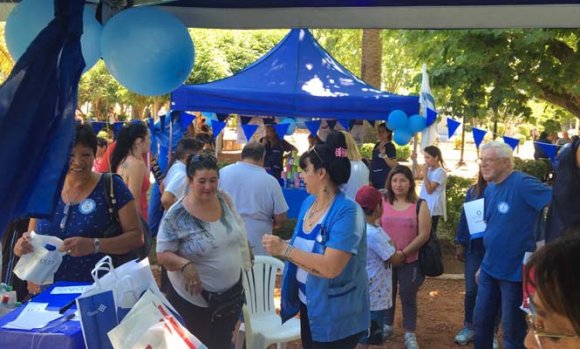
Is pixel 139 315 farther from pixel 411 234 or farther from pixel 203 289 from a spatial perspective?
pixel 411 234

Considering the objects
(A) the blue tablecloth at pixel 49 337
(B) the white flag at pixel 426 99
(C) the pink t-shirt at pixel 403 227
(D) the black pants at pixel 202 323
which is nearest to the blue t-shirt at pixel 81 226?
(D) the black pants at pixel 202 323

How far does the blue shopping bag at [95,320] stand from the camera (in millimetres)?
1831

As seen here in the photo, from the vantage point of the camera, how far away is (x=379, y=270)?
14.3ft

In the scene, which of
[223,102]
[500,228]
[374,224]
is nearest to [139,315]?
[374,224]

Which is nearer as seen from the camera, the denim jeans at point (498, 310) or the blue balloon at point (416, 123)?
the denim jeans at point (498, 310)

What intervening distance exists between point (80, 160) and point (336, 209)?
1.34 metres

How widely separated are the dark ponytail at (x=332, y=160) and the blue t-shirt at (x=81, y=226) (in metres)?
1.08

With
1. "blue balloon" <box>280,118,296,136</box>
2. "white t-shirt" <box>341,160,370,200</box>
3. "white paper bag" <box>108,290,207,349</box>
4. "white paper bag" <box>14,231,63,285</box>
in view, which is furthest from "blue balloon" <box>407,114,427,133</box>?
"white paper bag" <box>108,290,207,349</box>

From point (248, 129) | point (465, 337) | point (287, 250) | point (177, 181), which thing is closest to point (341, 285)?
point (287, 250)

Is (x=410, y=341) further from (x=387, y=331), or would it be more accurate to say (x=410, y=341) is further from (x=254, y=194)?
(x=254, y=194)

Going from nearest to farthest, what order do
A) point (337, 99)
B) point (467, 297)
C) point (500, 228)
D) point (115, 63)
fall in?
point (115, 63)
point (500, 228)
point (467, 297)
point (337, 99)

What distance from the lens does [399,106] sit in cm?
775

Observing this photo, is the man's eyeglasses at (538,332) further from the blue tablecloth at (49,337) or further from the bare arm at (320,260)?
the bare arm at (320,260)

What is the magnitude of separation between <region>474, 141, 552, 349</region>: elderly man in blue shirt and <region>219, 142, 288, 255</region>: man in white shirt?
5.49 ft
